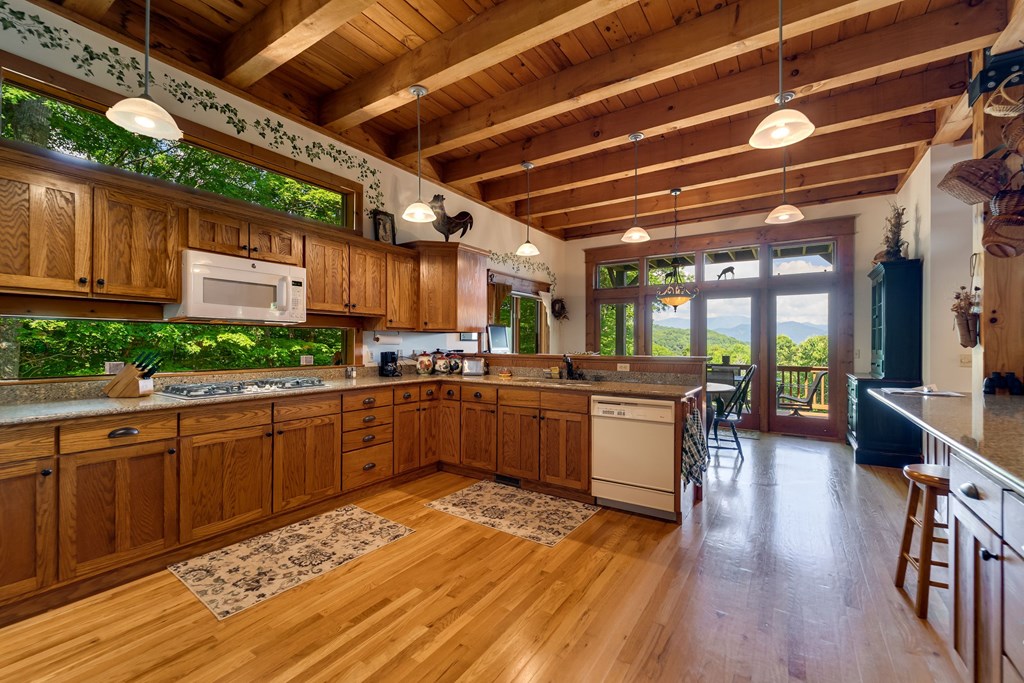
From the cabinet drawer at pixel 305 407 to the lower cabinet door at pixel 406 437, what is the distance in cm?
59

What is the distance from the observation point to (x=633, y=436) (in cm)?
312

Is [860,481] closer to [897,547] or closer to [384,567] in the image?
[897,547]

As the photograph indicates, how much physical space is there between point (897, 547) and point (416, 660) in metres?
2.82

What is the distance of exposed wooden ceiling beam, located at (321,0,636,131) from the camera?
2.44m

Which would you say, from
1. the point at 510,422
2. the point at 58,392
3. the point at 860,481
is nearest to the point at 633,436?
the point at 510,422

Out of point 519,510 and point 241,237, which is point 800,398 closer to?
point 519,510

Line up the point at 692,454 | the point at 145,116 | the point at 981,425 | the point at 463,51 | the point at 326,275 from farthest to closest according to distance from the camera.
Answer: the point at 326,275 → the point at 692,454 → the point at 463,51 → the point at 145,116 → the point at 981,425

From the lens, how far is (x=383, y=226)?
14.0 feet

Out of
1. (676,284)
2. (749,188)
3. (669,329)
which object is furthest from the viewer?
(669,329)

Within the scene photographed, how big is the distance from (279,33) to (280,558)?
10.4 feet

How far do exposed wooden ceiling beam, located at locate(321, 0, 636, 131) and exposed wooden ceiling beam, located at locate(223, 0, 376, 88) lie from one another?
1.74 ft

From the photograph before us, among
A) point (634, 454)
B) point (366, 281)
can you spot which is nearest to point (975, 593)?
point (634, 454)

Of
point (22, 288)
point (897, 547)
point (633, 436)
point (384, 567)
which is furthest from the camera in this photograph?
point (633, 436)

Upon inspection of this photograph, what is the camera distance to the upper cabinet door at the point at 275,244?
10.1 ft
